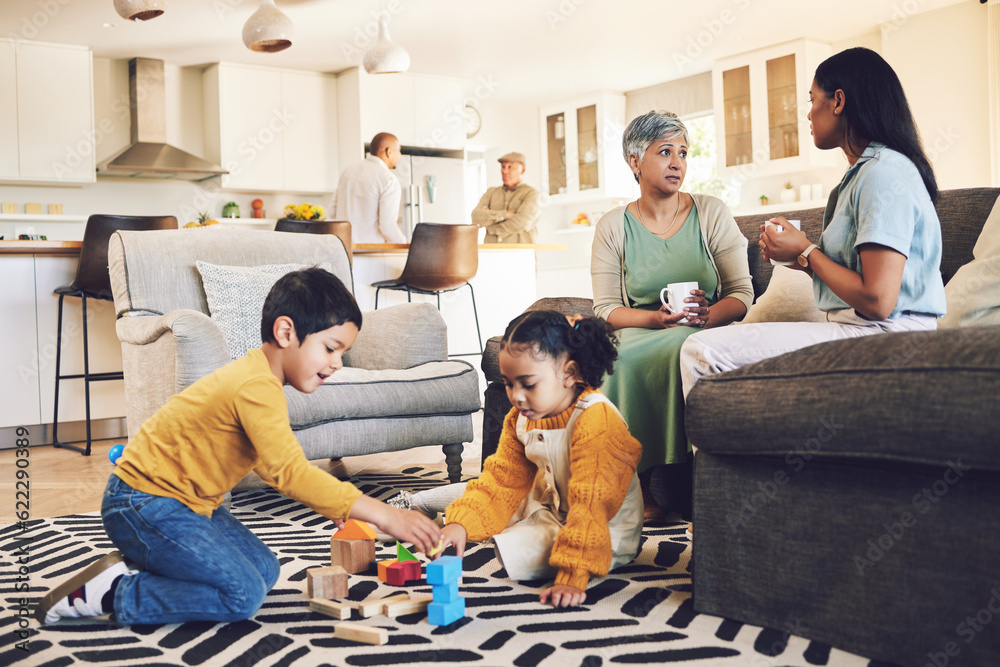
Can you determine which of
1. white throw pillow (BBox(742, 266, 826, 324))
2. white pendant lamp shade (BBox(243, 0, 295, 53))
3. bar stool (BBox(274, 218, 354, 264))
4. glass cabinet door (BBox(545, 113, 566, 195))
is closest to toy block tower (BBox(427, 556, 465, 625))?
white throw pillow (BBox(742, 266, 826, 324))

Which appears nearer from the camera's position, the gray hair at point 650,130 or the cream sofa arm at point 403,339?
the gray hair at point 650,130

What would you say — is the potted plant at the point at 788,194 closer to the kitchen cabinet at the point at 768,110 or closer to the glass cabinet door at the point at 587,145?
the kitchen cabinet at the point at 768,110

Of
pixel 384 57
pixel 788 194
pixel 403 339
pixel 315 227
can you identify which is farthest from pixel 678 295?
pixel 788 194

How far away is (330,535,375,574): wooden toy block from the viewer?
1.77m

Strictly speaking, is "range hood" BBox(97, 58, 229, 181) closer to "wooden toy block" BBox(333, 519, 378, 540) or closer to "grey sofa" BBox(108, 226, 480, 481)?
"grey sofa" BBox(108, 226, 480, 481)

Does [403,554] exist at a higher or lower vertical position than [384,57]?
lower

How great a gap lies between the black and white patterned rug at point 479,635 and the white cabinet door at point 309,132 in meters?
5.72

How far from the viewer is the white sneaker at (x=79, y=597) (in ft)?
4.88

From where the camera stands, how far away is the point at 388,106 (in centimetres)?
729

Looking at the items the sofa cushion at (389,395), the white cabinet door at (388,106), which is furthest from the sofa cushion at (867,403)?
the white cabinet door at (388,106)

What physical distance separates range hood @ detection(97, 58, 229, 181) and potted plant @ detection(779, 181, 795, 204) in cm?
448

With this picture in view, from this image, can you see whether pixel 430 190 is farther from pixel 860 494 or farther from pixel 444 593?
pixel 860 494

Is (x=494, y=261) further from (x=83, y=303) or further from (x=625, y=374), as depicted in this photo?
(x=625, y=374)

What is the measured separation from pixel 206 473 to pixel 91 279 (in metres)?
2.56
